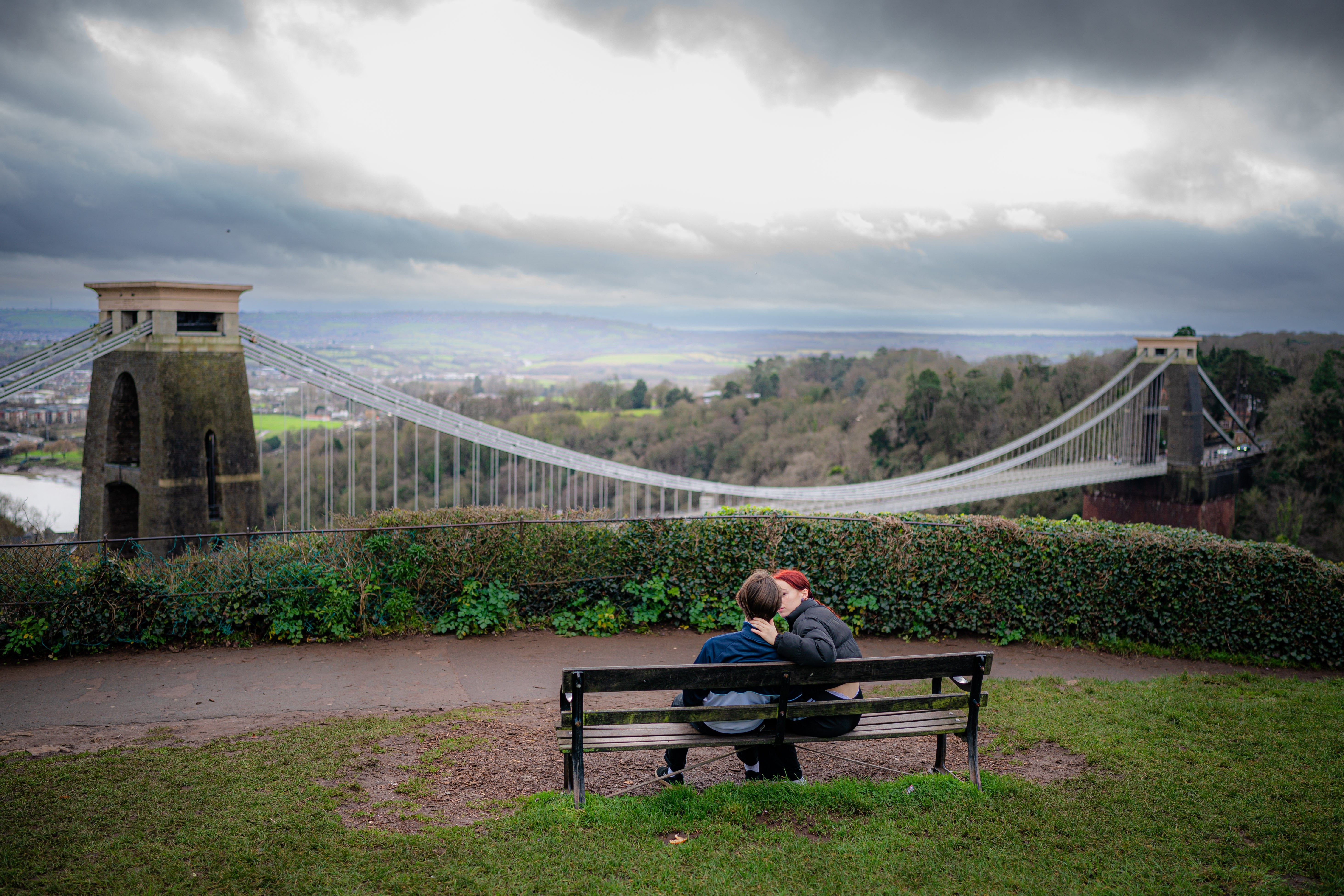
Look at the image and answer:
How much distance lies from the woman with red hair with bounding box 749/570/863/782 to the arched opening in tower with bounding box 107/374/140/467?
11.7 metres

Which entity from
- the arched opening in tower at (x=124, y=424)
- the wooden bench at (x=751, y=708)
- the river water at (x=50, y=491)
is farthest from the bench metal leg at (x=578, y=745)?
the river water at (x=50, y=491)

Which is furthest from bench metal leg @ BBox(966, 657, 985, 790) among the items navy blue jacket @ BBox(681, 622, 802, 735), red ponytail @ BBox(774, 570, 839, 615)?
navy blue jacket @ BBox(681, 622, 802, 735)

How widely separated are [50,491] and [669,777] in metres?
19.2

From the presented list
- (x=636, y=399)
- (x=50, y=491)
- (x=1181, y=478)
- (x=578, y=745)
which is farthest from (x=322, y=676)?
(x=636, y=399)

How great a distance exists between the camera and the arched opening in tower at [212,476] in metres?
12.1

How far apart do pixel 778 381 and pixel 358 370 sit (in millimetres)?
38394

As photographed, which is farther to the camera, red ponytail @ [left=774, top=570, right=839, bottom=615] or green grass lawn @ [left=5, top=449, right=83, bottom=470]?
green grass lawn @ [left=5, top=449, right=83, bottom=470]

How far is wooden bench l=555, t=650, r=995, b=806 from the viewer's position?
11.8 feet

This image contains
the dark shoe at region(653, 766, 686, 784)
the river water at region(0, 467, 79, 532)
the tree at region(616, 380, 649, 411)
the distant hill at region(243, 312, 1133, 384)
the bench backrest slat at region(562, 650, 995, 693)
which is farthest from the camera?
the tree at region(616, 380, 649, 411)

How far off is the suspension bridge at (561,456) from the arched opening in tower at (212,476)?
0.04 m

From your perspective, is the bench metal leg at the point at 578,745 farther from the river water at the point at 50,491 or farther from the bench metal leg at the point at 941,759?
the river water at the point at 50,491

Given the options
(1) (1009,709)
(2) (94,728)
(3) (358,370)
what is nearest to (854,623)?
(1) (1009,709)

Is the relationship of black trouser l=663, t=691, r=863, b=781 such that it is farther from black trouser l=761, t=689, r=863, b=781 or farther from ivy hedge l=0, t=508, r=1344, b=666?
ivy hedge l=0, t=508, r=1344, b=666

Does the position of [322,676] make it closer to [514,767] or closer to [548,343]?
[514,767]
